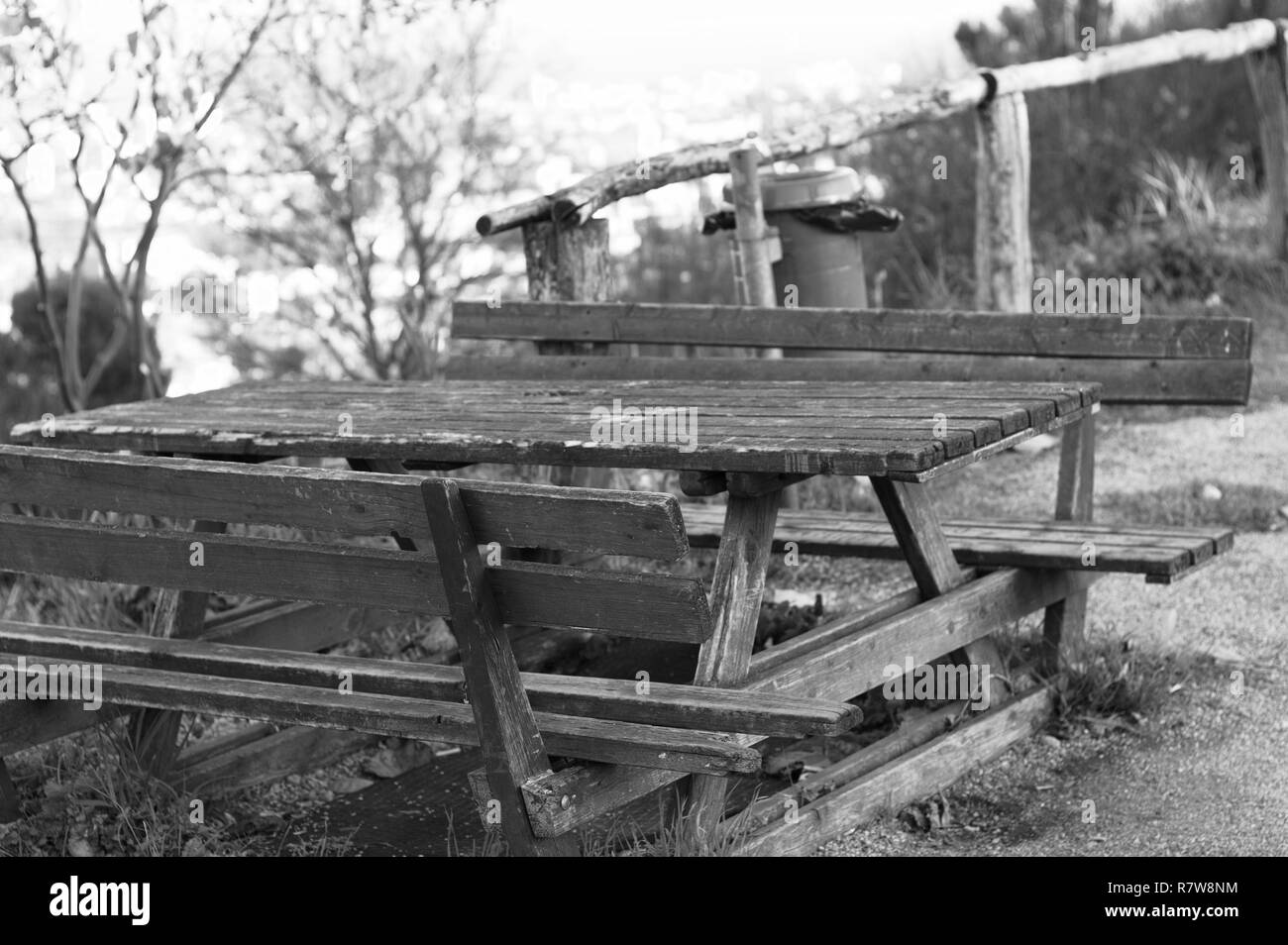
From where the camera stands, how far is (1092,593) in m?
5.00

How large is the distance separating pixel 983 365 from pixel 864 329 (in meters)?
0.33

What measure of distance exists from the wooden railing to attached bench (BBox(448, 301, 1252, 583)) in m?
0.34

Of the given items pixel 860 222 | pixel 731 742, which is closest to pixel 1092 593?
pixel 860 222

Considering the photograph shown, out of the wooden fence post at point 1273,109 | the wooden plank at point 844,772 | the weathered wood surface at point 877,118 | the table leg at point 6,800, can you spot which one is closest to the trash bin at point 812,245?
the weathered wood surface at point 877,118

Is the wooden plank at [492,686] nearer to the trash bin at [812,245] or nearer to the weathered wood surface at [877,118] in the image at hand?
the weathered wood surface at [877,118]

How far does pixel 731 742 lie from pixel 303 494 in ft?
2.85

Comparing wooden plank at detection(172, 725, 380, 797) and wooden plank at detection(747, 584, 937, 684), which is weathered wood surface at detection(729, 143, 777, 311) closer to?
wooden plank at detection(747, 584, 937, 684)

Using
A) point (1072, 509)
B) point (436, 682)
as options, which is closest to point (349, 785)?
point (436, 682)

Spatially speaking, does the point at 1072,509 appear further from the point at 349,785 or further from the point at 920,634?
the point at 349,785

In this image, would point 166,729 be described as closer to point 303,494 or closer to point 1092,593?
point 303,494

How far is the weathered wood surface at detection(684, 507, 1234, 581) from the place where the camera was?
3.91 m

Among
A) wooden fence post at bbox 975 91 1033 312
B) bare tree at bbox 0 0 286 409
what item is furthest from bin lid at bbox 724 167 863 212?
bare tree at bbox 0 0 286 409

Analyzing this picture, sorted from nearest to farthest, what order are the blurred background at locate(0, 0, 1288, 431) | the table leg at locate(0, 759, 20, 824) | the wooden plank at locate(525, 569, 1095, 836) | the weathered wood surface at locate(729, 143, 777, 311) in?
the wooden plank at locate(525, 569, 1095, 836) → the table leg at locate(0, 759, 20, 824) → the weathered wood surface at locate(729, 143, 777, 311) → the blurred background at locate(0, 0, 1288, 431)

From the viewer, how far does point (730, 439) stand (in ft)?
10.8
